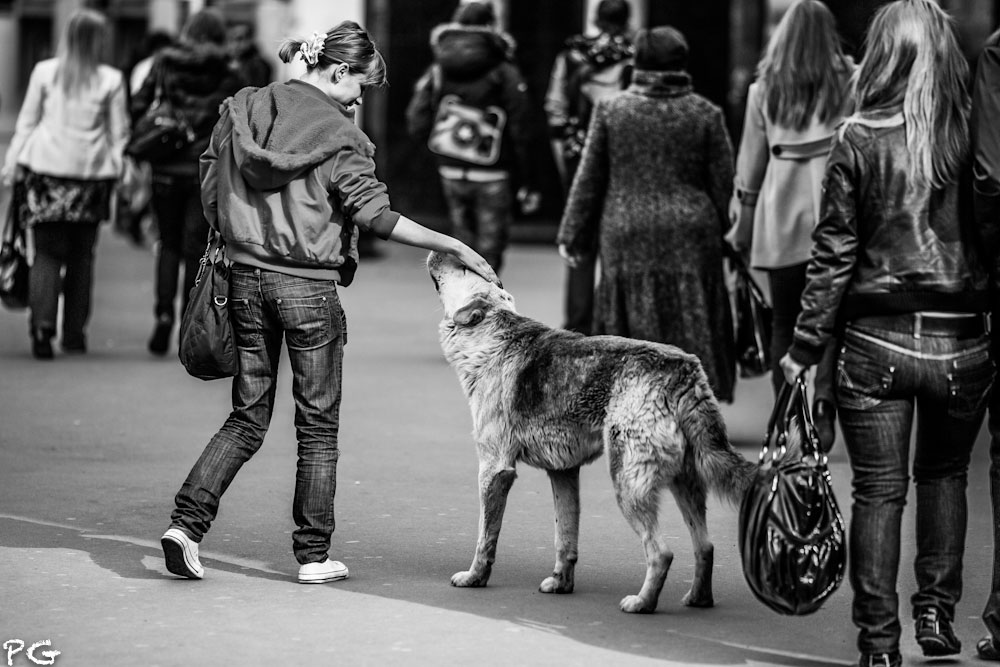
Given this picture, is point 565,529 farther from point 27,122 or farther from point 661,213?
point 27,122

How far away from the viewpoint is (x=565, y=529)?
19.0ft

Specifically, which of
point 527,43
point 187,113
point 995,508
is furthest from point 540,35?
point 995,508

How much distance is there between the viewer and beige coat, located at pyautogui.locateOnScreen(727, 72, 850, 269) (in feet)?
25.0

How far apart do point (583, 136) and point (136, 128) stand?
2.81 m

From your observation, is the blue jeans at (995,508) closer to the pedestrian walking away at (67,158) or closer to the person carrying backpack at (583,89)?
the person carrying backpack at (583,89)

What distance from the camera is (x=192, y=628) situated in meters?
5.22

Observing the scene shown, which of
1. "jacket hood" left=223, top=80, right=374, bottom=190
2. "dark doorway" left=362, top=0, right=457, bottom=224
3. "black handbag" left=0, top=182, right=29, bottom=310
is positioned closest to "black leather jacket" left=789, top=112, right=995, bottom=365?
"jacket hood" left=223, top=80, right=374, bottom=190

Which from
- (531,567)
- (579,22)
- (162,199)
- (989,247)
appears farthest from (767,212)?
(579,22)

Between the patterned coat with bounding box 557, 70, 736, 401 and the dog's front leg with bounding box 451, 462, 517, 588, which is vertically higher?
the patterned coat with bounding box 557, 70, 736, 401

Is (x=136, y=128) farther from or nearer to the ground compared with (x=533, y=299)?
farther from the ground

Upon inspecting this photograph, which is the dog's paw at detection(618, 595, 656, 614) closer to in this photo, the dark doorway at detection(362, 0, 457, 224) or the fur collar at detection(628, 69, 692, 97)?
the fur collar at detection(628, 69, 692, 97)

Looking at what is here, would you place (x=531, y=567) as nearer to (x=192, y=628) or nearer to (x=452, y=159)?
(x=192, y=628)

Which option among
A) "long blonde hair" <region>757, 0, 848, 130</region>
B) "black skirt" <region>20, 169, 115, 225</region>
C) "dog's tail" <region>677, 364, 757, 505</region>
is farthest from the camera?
"black skirt" <region>20, 169, 115, 225</region>

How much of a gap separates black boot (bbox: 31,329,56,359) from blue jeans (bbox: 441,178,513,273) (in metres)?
2.69
